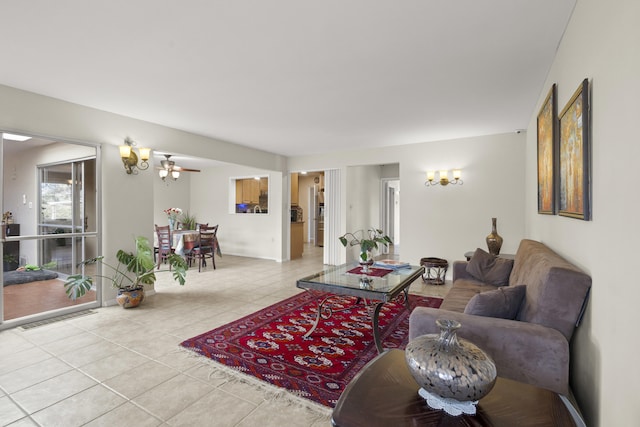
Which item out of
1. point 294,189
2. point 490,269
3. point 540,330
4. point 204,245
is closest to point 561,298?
point 540,330

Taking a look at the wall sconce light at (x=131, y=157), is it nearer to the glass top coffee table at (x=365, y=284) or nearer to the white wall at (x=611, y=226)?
the glass top coffee table at (x=365, y=284)

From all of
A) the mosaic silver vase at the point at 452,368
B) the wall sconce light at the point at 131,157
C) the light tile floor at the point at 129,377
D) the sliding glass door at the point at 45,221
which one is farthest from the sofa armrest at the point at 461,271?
the sliding glass door at the point at 45,221

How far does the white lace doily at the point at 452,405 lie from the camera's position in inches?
40.4

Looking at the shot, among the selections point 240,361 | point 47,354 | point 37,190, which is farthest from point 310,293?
point 37,190

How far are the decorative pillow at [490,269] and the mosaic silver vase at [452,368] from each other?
2534 millimetres

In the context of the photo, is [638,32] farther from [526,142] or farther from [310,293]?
[526,142]

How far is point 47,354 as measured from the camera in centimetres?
264

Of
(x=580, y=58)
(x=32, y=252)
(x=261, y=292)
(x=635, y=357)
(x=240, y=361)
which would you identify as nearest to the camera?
(x=635, y=357)

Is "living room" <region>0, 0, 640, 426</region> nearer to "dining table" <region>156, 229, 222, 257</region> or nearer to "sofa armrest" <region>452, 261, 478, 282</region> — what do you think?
"sofa armrest" <region>452, 261, 478, 282</region>

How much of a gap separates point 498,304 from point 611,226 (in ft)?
2.47

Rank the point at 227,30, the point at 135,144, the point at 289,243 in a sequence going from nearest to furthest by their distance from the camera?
the point at 227,30
the point at 135,144
the point at 289,243

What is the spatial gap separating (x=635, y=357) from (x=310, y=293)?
360cm

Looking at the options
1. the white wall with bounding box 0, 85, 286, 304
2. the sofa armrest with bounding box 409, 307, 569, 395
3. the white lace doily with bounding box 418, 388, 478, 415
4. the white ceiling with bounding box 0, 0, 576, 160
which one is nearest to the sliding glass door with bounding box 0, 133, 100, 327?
the white wall with bounding box 0, 85, 286, 304

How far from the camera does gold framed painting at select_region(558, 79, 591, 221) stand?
156 centimetres
